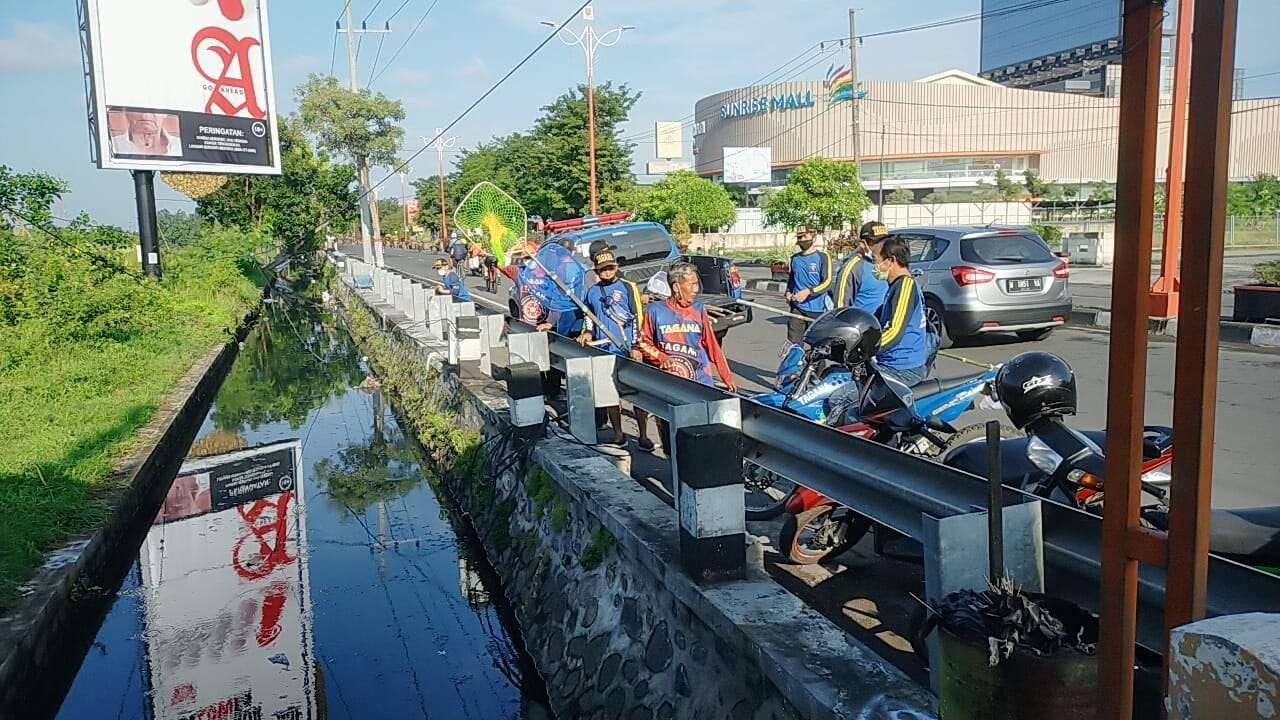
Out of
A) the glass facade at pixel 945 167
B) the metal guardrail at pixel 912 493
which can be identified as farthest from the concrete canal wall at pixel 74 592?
the glass facade at pixel 945 167

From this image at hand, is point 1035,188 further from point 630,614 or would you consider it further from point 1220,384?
point 630,614

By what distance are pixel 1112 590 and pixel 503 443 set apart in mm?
5708

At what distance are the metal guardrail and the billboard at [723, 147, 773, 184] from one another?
7055 cm

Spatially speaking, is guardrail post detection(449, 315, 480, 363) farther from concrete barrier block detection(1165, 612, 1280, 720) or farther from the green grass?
concrete barrier block detection(1165, 612, 1280, 720)

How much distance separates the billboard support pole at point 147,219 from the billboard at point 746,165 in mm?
54690

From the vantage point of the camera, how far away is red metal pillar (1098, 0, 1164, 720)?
1894mm

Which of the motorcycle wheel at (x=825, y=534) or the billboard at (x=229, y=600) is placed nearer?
the motorcycle wheel at (x=825, y=534)

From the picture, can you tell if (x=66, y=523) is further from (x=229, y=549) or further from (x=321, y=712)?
(x=321, y=712)

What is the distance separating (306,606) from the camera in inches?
257

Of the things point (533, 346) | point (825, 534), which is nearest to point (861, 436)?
point (825, 534)

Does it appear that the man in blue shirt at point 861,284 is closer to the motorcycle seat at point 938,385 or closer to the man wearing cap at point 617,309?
the man wearing cap at point 617,309

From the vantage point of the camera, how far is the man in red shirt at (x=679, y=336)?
6.33 meters

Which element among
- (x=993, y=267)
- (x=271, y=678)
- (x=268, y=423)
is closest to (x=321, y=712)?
(x=271, y=678)

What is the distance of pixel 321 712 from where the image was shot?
5.12 m
